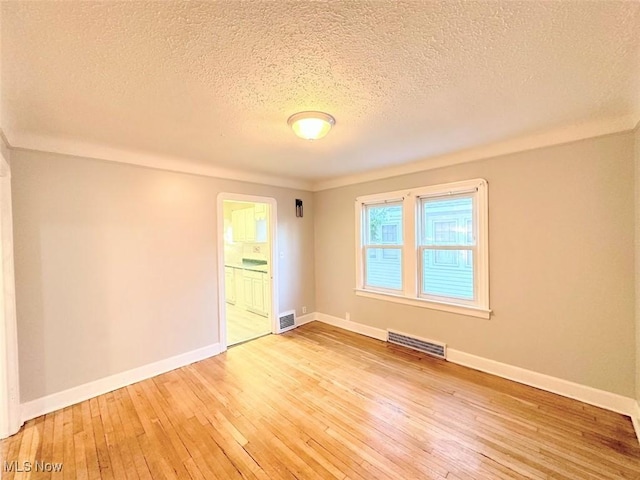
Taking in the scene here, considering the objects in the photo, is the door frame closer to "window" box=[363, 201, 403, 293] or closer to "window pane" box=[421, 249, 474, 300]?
"window" box=[363, 201, 403, 293]

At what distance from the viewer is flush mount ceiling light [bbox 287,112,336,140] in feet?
6.68

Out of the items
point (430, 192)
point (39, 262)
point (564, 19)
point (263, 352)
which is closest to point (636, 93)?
point (564, 19)

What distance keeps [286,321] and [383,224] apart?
213cm

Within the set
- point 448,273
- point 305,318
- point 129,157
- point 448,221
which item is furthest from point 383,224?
point 129,157

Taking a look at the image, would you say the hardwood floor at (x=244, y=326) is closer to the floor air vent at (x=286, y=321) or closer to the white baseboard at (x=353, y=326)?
the floor air vent at (x=286, y=321)

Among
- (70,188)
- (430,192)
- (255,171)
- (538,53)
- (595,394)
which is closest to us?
(538,53)

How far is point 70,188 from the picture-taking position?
2.56 metres

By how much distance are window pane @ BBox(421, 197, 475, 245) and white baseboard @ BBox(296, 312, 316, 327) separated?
7.57 ft

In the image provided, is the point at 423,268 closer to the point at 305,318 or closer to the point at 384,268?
the point at 384,268

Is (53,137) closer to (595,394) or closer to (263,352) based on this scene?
(263,352)

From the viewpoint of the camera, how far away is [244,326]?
15.3ft

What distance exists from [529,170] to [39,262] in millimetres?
4574

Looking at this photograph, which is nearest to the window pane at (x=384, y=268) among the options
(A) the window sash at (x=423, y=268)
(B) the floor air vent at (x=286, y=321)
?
(A) the window sash at (x=423, y=268)

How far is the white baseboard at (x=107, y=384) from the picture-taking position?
237 cm
